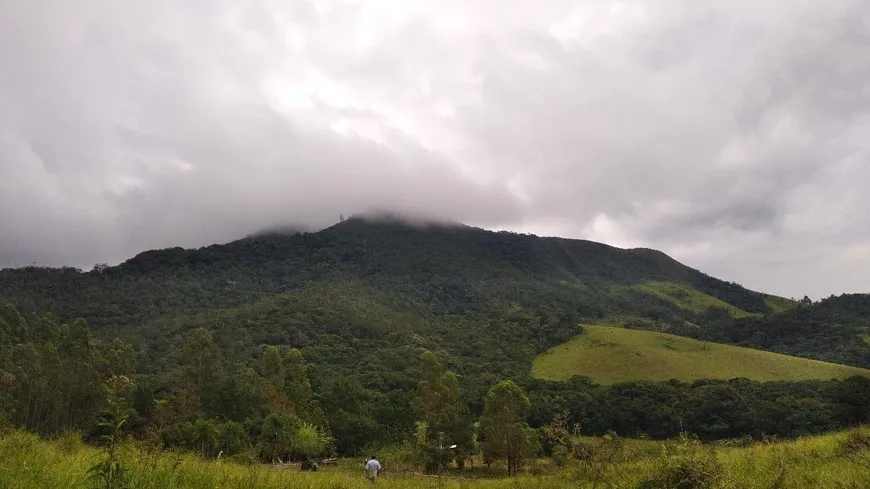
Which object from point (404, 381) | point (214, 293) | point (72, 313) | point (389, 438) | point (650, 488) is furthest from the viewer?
point (214, 293)

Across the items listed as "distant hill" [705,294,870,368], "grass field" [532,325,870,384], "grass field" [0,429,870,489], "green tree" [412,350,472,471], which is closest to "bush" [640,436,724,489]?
"grass field" [0,429,870,489]

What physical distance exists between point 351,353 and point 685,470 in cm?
9409

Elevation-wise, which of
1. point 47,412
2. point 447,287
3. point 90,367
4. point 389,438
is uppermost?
point 447,287

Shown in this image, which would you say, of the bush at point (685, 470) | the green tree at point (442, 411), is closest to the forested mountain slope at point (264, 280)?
the green tree at point (442, 411)

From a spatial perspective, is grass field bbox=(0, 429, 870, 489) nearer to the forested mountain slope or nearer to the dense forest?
the dense forest

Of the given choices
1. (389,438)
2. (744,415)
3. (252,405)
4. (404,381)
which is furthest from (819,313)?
(252,405)

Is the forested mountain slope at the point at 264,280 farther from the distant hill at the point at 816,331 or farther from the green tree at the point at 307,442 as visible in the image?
the green tree at the point at 307,442

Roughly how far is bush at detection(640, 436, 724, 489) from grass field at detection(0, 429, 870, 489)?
0.04 meters

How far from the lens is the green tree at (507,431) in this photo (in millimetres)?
39188

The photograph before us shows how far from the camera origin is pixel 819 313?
432 ft

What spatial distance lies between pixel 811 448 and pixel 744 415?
6125cm

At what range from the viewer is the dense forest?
150 ft

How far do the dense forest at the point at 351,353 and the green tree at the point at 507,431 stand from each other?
6.4 inches

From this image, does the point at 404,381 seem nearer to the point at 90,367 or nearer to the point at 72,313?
the point at 90,367
